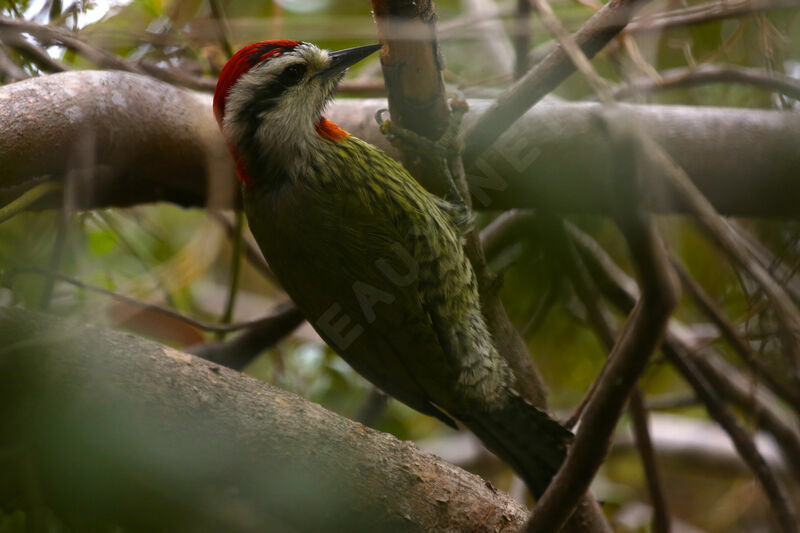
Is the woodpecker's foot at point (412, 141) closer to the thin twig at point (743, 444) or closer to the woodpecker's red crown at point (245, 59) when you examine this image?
the woodpecker's red crown at point (245, 59)

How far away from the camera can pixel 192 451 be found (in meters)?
1.30

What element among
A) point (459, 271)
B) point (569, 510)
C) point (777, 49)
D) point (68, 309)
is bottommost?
point (68, 309)

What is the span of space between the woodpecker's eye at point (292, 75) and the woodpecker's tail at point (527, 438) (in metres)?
1.06

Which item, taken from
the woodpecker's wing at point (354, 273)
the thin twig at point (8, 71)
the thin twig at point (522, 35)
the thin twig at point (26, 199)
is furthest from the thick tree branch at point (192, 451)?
the thin twig at point (522, 35)

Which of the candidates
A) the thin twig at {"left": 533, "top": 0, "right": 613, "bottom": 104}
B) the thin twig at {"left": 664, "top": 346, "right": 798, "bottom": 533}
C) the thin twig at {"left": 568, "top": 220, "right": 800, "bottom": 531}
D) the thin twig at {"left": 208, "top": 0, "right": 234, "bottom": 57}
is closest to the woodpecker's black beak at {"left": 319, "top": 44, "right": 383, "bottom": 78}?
the thin twig at {"left": 208, "top": 0, "right": 234, "bottom": 57}

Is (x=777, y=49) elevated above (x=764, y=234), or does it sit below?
above

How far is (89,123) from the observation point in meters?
2.10

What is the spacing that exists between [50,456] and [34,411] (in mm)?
77

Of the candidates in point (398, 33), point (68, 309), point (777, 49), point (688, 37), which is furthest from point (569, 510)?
point (688, 37)

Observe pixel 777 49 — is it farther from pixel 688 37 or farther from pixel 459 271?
pixel 459 271

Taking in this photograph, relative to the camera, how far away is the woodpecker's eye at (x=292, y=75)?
2021 mm

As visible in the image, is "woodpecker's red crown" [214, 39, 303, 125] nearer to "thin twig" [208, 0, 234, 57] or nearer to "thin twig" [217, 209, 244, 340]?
"thin twig" [208, 0, 234, 57]

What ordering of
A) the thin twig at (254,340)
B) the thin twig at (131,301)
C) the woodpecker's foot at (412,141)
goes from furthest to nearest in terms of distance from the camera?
the thin twig at (254,340) < the woodpecker's foot at (412,141) < the thin twig at (131,301)

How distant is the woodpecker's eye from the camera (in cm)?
202
